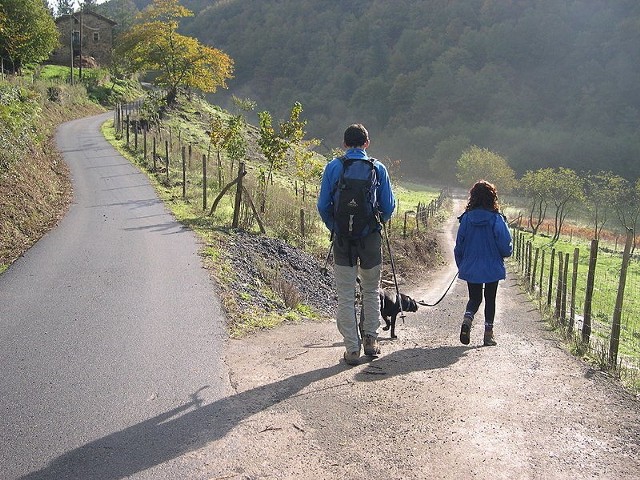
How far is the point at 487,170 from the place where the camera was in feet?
250

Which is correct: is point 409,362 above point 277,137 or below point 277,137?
below

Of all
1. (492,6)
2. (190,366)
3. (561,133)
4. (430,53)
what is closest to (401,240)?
(190,366)

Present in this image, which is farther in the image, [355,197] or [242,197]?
[242,197]

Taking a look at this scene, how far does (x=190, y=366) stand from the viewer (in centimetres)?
529

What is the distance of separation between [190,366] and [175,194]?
44.3 feet

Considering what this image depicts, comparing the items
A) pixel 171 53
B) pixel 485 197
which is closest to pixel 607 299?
pixel 485 197

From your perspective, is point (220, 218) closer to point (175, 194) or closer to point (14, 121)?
point (175, 194)

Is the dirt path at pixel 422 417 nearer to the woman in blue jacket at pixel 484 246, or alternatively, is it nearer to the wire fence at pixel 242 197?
the woman in blue jacket at pixel 484 246

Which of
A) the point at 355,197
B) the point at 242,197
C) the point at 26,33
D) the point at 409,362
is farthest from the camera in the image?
the point at 26,33

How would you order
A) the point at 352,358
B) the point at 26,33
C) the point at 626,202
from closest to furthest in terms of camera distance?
the point at 352,358 < the point at 26,33 < the point at 626,202

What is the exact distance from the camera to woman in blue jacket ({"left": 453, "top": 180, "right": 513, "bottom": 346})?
22.7 feet

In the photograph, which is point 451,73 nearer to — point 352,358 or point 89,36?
point 89,36

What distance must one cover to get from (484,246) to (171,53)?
4067 centimetres

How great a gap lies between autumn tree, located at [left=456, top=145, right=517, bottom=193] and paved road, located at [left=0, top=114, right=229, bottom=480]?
67478 millimetres
